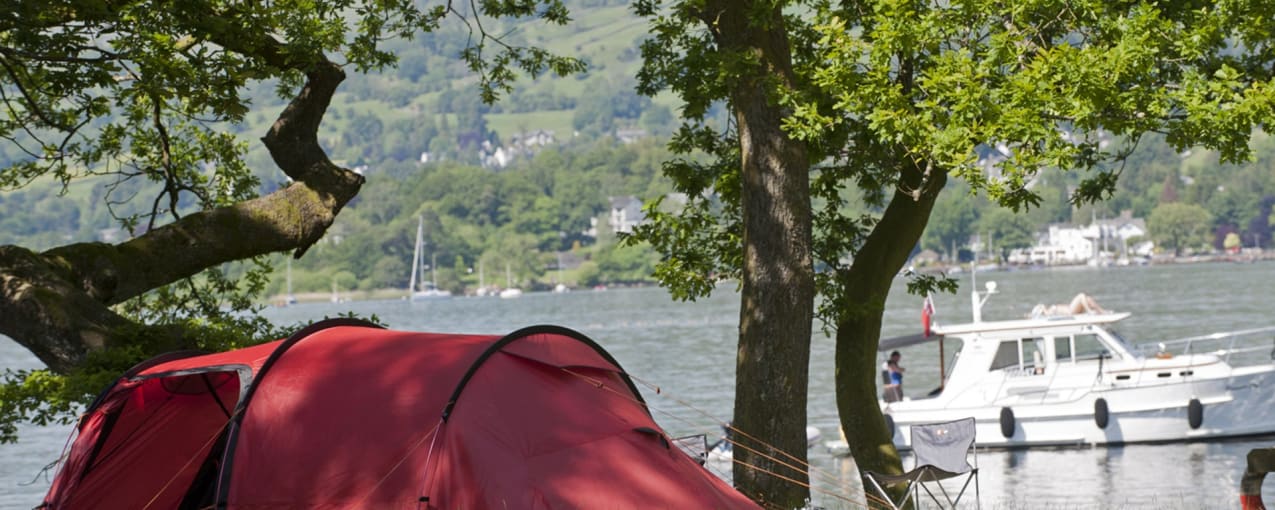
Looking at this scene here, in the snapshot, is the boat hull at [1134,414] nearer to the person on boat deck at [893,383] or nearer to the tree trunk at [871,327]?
the person on boat deck at [893,383]

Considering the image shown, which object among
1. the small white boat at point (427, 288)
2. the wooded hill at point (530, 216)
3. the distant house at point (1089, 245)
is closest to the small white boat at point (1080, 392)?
the wooded hill at point (530, 216)

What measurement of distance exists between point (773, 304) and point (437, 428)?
3.33 m

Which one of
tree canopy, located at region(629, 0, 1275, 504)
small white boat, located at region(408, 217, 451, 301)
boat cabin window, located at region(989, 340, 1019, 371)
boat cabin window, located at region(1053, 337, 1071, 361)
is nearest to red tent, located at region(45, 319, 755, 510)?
tree canopy, located at region(629, 0, 1275, 504)

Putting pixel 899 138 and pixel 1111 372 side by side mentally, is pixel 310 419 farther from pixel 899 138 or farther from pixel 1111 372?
pixel 1111 372

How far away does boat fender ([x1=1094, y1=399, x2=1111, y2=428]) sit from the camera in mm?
23672

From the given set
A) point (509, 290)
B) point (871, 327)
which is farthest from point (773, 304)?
point (509, 290)

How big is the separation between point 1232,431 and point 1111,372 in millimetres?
2256

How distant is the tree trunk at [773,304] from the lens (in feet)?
34.1

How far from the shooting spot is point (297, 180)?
36.3 ft

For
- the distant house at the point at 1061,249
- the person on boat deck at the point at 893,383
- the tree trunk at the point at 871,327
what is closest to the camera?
the tree trunk at the point at 871,327

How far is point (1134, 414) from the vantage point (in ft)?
77.6

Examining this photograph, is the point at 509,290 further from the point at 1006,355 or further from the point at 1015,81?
the point at 1015,81

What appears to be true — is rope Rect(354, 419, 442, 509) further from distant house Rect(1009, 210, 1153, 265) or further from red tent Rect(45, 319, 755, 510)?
distant house Rect(1009, 210, 1153, 265)

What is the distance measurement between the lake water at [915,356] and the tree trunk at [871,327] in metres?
0.72
